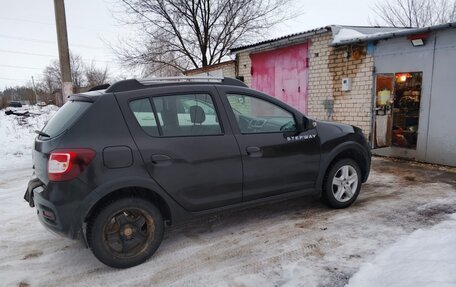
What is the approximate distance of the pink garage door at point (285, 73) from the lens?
9625 mm

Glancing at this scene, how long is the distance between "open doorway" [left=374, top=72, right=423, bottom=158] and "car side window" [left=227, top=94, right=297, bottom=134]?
4855 mm

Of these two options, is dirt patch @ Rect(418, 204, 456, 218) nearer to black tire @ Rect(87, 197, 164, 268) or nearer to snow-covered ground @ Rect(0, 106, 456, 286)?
snow-covered ground @ Rect(0, 106, 456, 286)

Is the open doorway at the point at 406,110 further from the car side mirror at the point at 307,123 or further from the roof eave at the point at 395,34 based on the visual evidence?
the car side mirror at the point at 307,123

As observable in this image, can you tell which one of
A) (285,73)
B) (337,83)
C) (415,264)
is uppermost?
(285,73)

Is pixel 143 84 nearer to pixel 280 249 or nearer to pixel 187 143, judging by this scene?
pixel 187 143

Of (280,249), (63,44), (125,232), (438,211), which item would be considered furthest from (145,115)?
(63,44)

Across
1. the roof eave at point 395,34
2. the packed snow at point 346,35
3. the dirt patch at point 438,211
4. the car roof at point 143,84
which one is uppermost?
the packed snow at point 346,35

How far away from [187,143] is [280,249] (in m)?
1.41

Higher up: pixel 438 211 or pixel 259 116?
pixel 259 116

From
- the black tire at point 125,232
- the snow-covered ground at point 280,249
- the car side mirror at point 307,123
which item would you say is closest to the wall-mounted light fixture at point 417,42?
the snow-covered ground at point 280,249

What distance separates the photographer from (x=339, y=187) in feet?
14.2

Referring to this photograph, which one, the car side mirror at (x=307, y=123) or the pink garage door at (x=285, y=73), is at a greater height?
the pink garage door at (x=285, y=73)

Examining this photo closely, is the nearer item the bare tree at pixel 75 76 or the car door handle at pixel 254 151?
the car door handle at pixel 254 151

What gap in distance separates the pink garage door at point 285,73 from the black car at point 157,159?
5.83 metres
